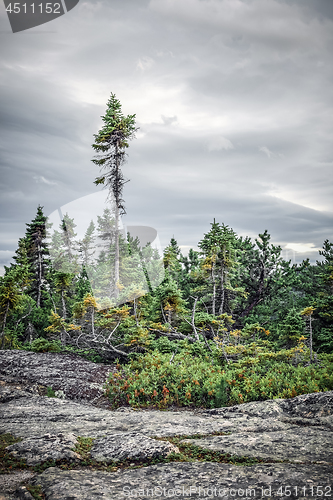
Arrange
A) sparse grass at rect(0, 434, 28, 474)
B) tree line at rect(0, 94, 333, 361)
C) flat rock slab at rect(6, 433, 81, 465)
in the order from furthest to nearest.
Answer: tree line at rect(0, 94, 333, 361), flat rock slab at rect(6, 433, 81, 465), sparse grass at rect(0, 434, 28, 474)

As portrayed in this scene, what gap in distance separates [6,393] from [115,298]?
27.3 feet

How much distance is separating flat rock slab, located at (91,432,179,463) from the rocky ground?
0.01m

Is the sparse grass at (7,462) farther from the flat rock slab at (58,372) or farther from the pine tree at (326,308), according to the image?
the pine tree at (326,308)

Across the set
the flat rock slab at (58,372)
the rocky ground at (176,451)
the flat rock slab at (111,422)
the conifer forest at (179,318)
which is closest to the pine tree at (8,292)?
the conifer forest at (179,318)

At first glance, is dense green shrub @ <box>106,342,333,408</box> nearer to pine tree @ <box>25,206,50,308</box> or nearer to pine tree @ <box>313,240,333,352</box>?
pine tree @ <box>313,240,333,352</box>

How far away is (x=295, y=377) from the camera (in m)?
8.18

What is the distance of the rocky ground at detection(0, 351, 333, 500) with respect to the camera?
2920mm

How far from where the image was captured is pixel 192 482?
10.2ft

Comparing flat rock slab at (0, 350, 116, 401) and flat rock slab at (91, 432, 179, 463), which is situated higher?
A: flat rock slab at (91, 432, 179, 463)

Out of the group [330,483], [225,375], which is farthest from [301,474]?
[225,375]

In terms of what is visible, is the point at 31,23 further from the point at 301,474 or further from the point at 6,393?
the point at 6,393

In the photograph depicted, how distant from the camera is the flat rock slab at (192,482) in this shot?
279 cm

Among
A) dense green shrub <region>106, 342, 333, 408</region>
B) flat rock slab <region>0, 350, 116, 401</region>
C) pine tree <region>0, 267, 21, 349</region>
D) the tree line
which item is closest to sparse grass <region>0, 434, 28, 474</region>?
dense green shrub <region>106, 342, 333, 408</region>

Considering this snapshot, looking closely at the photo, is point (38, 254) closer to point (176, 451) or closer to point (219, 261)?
point (219, 261)
